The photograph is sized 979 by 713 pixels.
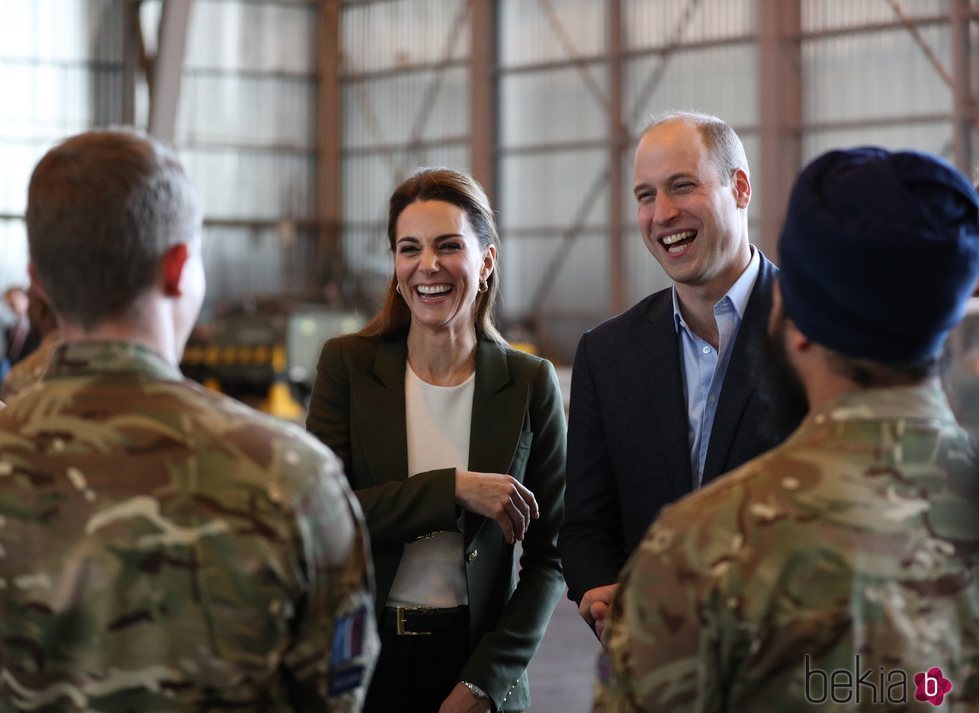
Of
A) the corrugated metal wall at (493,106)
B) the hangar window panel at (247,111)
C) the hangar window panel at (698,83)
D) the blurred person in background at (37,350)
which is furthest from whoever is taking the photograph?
the hangar window panel at (247,111)

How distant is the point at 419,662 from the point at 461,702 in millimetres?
131

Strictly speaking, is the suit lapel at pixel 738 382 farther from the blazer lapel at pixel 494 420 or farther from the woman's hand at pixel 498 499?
the blazer lapel at pixel 494 420

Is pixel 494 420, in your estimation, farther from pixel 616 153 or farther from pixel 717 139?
pixel 616 153

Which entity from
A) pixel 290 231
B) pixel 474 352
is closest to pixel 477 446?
pixel 474 352

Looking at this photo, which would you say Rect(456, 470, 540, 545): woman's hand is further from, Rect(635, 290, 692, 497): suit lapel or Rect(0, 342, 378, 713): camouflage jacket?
Rect(0, 342, 378, 713): camouflage jacket

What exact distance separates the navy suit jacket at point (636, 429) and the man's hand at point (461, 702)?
0.32 m

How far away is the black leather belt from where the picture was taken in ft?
9.83

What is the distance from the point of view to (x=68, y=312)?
6.00 ft

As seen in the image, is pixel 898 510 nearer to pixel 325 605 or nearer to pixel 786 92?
pixel 325 605

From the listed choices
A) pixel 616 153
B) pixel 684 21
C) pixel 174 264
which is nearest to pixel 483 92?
pixel 616 153

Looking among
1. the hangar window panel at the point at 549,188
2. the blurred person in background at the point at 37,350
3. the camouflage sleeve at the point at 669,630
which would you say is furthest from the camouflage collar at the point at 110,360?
the hangar window panel at the point at 549,188

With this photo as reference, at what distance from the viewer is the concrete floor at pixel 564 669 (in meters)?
6.33

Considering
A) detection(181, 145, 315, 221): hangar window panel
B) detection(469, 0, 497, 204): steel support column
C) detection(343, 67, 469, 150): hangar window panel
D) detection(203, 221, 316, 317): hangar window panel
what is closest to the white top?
detection(469, 0, 497, 204): steel support column

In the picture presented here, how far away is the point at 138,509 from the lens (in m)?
1.74
